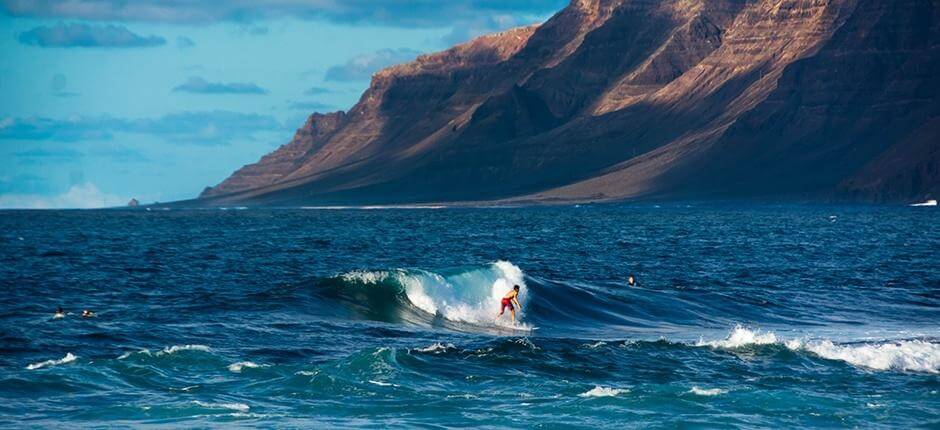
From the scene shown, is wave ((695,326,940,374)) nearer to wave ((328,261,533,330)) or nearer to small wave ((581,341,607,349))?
small wave ((581,341,607,349))

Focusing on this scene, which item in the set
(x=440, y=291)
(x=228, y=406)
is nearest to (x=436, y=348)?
(x=228, y=406)

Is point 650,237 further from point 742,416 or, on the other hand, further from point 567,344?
point 742,416

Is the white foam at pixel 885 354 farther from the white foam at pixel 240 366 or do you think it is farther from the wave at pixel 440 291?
the white foam at pixel 240 366

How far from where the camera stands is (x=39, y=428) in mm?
28547

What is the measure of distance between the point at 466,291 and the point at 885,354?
20.8 metres

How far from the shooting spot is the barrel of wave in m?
53.4

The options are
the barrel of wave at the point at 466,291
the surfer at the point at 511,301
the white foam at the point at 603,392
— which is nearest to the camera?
the white foam at the point at 603,392

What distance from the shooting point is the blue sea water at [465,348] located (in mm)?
31281

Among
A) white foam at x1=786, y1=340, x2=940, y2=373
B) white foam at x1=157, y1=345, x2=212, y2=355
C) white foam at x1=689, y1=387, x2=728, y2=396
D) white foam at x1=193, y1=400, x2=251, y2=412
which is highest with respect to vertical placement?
white foam at x1=157, y1=345, x2=212, y2=355

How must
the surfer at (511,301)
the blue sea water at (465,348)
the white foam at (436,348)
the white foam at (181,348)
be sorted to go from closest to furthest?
the blue sea water at (465,348) → the white foam at (181,348) → the white foam at (436,348) → the surfer at (511,301)

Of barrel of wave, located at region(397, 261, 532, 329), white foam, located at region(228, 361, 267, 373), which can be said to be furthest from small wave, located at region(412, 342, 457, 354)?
barrel of wave, located at region(397, 261, 532, 329)

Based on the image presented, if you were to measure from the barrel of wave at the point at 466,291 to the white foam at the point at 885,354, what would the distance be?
1279 cm

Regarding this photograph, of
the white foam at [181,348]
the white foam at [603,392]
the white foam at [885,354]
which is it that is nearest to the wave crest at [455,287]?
A: the white foam at [885,354]

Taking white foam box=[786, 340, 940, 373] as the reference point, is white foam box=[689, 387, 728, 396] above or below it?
above
